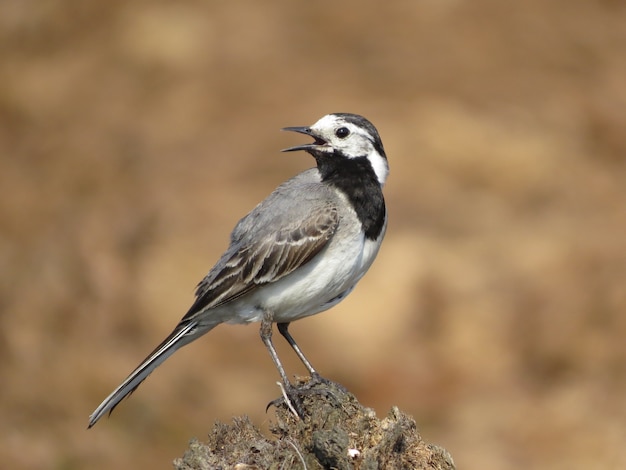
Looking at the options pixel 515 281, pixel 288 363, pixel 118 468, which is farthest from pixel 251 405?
pixel 515 281

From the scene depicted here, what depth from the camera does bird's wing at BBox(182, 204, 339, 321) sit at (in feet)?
29.8

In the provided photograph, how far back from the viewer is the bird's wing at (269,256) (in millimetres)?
9070

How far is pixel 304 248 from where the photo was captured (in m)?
9.06

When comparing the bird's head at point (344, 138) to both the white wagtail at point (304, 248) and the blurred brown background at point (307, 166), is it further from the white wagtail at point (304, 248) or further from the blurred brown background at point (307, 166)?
the blurred brown background at point (307, 166)

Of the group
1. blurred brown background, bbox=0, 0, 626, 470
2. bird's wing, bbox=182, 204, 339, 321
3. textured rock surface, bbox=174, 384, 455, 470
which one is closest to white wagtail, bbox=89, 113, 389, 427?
bird's wing, bbox=182, 204, 339, 321

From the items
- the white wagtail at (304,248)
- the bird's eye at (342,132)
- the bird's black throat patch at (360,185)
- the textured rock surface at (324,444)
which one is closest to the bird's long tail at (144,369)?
the white wagtail at (304,248)

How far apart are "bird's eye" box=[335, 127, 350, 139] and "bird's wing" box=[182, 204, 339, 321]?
79 cm

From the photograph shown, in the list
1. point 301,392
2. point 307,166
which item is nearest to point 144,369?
point 301,392

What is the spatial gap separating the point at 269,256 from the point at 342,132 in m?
1.41

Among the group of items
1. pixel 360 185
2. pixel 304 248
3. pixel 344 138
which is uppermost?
pixel 344 138

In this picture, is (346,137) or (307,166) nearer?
(346,137)

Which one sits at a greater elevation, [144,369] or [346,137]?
[346,137]

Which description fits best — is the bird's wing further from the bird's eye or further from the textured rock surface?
the textured rock surface

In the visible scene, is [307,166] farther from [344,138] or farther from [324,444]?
[324,444]
